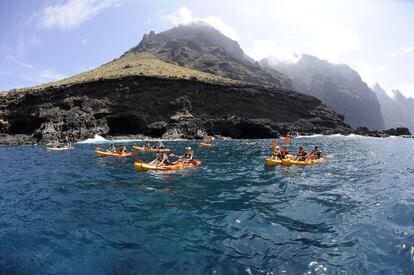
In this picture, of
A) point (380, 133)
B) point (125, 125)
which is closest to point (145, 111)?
point (125, 125)

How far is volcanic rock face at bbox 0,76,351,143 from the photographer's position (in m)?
84.8

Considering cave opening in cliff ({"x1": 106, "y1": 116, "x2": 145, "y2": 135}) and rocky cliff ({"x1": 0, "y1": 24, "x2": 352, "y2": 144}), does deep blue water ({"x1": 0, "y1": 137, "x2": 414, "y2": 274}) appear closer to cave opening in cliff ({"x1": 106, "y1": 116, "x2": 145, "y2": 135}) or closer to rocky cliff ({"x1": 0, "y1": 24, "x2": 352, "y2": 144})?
rocky cliff ({"x1": 0, "y1": 24, "x2": 352, "y2": 144})

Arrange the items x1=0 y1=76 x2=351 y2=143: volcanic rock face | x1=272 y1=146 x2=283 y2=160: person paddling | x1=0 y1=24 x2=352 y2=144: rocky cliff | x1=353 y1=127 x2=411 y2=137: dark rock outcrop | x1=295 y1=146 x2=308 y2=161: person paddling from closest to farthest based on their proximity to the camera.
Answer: x1=295 y1=146 x2=308 y2=161: person paddling < x1=272 y1=146 x2=283 y2=160: person paddling < x1=0 y1=24 x2=352 y2=144: rocky cliff < x1=0 y1=76 x2=351 y2=143: volcanic rock face < x1=353 y1=127 x2=411 y2=137: dark rock outcrop

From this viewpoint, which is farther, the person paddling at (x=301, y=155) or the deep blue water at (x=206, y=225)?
the person paddling at (x=301, y=155)

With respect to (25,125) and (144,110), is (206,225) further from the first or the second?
(25,125)

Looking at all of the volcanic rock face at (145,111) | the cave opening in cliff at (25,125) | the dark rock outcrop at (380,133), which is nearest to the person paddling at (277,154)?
the volcanic rock face at (145,111)

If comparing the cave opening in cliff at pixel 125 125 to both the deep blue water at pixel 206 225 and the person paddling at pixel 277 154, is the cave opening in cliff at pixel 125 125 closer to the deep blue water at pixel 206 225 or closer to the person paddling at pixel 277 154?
the person paddling at pixel 277 154

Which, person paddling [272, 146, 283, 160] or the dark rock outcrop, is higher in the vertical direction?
the dark rock outcrop

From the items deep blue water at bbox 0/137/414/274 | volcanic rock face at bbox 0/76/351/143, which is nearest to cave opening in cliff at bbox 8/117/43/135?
volcanic rock face at bbox 0/76/351/143

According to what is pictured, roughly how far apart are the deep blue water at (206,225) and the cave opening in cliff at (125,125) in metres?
65.2

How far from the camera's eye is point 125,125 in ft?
305

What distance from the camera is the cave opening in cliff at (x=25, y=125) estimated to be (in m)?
86.0

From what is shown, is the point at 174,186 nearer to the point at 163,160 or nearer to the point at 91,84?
the point at 163,160

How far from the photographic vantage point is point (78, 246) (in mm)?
12602
